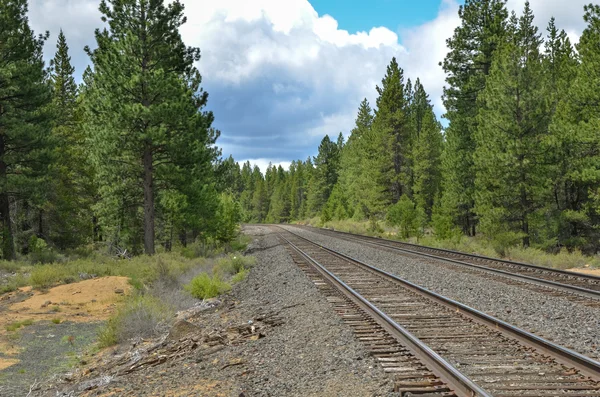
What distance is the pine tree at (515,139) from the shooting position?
76.3 ft

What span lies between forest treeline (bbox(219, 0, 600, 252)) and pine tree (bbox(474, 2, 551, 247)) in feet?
0.18

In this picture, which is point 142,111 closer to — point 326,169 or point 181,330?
point 181,330

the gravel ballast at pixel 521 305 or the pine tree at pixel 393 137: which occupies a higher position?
the pine tree at pixel 393 137

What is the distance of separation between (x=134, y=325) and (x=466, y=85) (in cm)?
2663

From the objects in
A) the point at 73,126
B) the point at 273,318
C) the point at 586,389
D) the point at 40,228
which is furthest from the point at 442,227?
the point at 73,126

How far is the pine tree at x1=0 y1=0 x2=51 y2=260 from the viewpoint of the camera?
21250 mm

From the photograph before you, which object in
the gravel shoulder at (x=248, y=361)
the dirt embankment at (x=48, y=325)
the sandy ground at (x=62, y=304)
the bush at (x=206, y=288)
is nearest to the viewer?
the gravel shoulder at (x=248, y=361)

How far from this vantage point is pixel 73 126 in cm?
3512

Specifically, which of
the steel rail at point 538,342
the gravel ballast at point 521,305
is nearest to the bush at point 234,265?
the gravel ballast at point 521,305

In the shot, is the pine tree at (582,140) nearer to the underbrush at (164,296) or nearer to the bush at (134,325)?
the underbrush at (164,296)

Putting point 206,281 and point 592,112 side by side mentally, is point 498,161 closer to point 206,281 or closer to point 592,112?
point 592,112

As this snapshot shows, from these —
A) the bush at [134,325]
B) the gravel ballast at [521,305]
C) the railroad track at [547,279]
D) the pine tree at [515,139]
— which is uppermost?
the pine tree at [515,139]

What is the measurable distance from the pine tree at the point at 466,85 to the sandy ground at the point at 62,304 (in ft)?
68.0

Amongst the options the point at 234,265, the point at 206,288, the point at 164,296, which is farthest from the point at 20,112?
the point at 206,288
